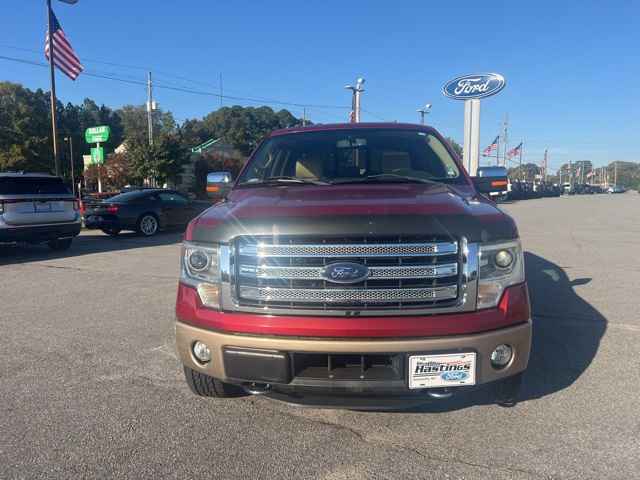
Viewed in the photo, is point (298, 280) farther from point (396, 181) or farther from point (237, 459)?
point (396, 181)

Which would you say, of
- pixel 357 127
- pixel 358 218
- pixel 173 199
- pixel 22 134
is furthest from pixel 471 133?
pixel 22 134

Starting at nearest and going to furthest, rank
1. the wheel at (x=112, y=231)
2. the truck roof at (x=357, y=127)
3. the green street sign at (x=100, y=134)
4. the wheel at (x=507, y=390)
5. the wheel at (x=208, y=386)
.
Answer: the wheel at (x=507, y=390) < the wheel at (x=208, y=386) < the truck roof at (x=357, y=127) < the wheel at (x=112, y=231) < the green street sign at (x=100, y=134)

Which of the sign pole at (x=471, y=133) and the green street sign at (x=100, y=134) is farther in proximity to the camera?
the green street sign at (x=100, y=134)

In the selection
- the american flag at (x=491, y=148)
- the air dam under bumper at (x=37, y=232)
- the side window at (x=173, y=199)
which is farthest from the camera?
the american flag at (x=491, y=148)

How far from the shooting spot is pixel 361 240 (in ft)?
8.34

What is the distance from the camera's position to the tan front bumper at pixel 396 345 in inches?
96.7

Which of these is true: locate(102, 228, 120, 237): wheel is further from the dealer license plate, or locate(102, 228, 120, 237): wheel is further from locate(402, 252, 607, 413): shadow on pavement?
the dealer license plate

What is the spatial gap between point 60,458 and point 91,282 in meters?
5.14

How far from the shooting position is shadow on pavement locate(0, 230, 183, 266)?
404 inches

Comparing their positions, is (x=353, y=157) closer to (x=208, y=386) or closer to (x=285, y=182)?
(x=285, y=182)

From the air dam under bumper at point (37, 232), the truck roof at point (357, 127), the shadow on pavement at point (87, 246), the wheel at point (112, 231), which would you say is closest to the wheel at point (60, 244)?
the shadow on pavement at point (87, 246)

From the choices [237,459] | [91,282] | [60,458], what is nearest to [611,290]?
[237,459]

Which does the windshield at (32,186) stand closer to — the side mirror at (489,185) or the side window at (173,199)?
the side window at (173,199)

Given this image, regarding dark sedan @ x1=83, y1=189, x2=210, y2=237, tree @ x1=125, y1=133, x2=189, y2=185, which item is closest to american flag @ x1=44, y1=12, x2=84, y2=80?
dark sedan @ x1=83, y1=189, x2=210, y2=237
